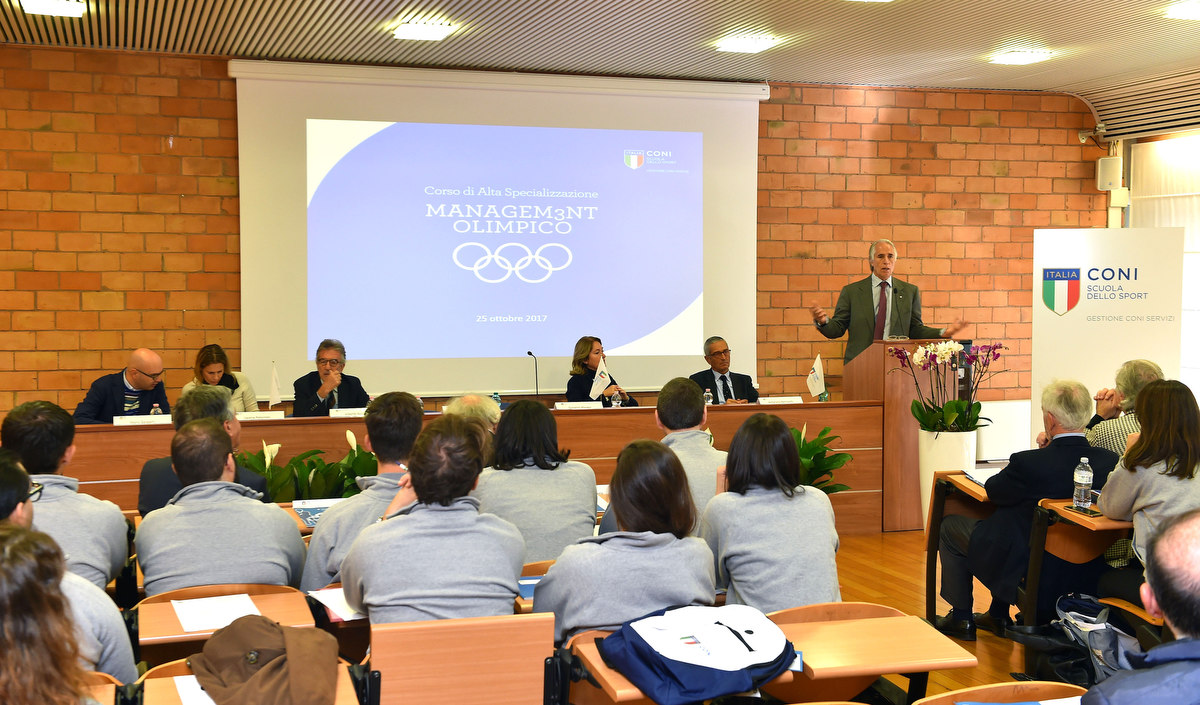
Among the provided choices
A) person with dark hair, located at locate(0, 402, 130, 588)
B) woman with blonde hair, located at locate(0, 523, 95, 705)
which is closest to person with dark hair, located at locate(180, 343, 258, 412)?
person with dark hair, located at locate(0, 402, 130, 588)

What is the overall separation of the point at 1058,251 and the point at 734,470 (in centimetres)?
602

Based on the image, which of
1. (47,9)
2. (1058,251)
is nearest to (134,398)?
(47,9)

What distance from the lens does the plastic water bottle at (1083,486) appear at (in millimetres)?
3836

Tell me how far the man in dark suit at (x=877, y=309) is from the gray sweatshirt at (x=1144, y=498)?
353 centimetres

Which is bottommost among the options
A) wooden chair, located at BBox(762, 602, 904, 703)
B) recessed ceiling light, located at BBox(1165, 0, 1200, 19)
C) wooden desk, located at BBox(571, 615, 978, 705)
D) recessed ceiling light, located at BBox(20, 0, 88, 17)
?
wooden chair, located at BBox(762, 602, 904, 703)

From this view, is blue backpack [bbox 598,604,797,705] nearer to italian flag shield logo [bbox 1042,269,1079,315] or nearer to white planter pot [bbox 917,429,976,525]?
white planter pot [bbox 917,429,976,525]

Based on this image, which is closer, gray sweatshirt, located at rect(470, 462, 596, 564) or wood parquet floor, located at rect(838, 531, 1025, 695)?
gray sweatshirt, located at rect(470, 462, 596, 564)

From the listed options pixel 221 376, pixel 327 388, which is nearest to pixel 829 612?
pixel 327 388

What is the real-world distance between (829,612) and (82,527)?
2041mm

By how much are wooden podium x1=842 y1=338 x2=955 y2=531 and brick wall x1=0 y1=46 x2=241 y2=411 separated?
435 cm

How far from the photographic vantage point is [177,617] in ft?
8.33

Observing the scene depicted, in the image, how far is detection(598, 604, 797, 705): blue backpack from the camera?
6.91 feet

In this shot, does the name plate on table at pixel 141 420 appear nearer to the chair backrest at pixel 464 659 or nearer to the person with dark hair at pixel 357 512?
the person with dark hair at pixel 357 512

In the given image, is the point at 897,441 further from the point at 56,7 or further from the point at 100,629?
the point at 56,7
